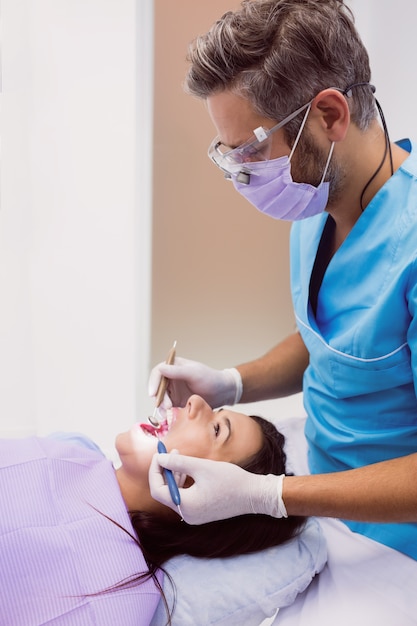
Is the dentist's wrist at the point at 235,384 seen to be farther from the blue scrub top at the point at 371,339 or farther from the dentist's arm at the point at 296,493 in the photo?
the dentist's arm at the point at 296,493

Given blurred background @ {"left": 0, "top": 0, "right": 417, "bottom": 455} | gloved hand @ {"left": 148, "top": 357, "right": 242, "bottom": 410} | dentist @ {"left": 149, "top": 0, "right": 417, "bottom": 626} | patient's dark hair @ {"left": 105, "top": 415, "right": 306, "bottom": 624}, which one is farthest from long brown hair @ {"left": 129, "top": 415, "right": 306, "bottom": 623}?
blurred background @ {"left": 0, "top": 0, "right": 417, "bottom": 455}

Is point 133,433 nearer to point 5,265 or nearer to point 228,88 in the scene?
point 228,88

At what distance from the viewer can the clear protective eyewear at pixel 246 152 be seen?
124cm

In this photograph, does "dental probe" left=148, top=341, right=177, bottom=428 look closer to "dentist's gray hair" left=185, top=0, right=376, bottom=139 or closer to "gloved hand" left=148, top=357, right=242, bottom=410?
"gloved hand" left=148, top=357, right=242, bottom=410

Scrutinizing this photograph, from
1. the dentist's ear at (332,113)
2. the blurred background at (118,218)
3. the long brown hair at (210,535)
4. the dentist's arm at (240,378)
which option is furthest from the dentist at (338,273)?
the blurred background at (118,218)

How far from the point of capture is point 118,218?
231cm

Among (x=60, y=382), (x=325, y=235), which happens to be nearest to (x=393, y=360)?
(x=325, y=235)

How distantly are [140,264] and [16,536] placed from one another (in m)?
1.37

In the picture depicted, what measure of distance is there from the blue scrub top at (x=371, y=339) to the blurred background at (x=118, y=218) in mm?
980

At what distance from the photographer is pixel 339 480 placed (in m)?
1.21

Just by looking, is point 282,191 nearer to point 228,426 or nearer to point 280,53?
point 280,53

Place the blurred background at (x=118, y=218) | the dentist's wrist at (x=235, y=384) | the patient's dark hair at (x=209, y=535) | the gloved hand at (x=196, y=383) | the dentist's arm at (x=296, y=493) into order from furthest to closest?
the blurred background at (x=118, y=218)
the dentist's wrist at (x=235, y=384)
the gloved hand at (x=196, y=383)
the patient's dark hair at (x=209, y=535)
the dentist's arm at (x=296, y=493)

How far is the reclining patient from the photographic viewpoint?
1.17 metres

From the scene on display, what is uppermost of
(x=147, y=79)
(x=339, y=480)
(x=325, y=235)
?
(x=147, y=79)
